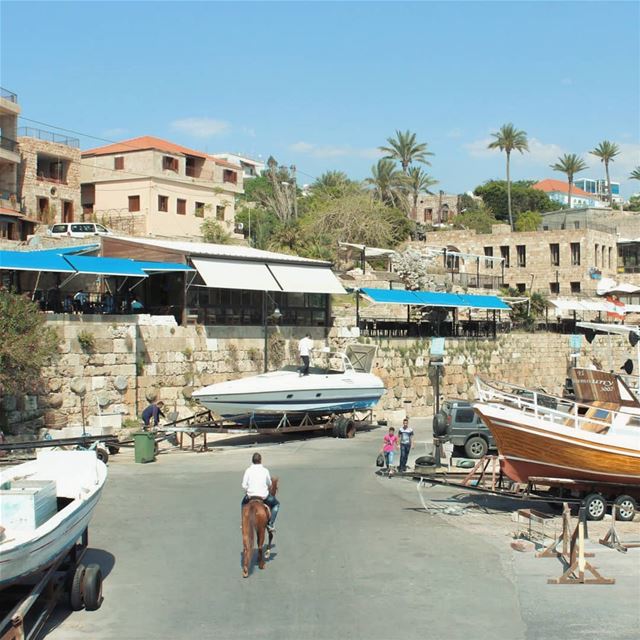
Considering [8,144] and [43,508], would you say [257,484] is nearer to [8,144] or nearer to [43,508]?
[43,508]

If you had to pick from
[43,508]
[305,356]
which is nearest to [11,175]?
[305,356]

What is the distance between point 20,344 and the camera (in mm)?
22188

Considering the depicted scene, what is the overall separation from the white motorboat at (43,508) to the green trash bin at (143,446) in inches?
346

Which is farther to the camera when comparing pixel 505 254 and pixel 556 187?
pixel 556 187

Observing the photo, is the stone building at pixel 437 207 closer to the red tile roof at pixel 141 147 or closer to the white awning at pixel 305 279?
the red tile roof at pixel 141 147

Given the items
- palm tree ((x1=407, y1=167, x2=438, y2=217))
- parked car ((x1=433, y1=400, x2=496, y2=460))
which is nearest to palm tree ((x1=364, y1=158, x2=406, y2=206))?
palm tree ((x1=407, y1=167, x2=438, y2=217))

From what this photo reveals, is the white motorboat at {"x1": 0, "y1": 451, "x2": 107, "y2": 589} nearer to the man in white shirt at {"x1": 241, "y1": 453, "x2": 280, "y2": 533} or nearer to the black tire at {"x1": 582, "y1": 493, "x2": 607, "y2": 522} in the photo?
the man in white shirt at {"x1": 241, "y1": 453, "x2": 280, "y2": 533}

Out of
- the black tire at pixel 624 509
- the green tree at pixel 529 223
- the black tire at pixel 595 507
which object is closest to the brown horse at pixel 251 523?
the black tire at pixel 595 507

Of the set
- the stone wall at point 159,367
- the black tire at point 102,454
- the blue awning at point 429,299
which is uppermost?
the blue awning at point 429,299

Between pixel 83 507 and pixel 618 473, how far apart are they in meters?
11.1

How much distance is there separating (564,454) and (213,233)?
35.6 m

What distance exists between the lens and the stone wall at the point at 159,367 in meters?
24.5

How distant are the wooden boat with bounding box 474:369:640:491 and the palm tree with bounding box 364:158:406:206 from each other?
6223cm

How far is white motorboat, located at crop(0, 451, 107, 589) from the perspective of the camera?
9.48 metres
